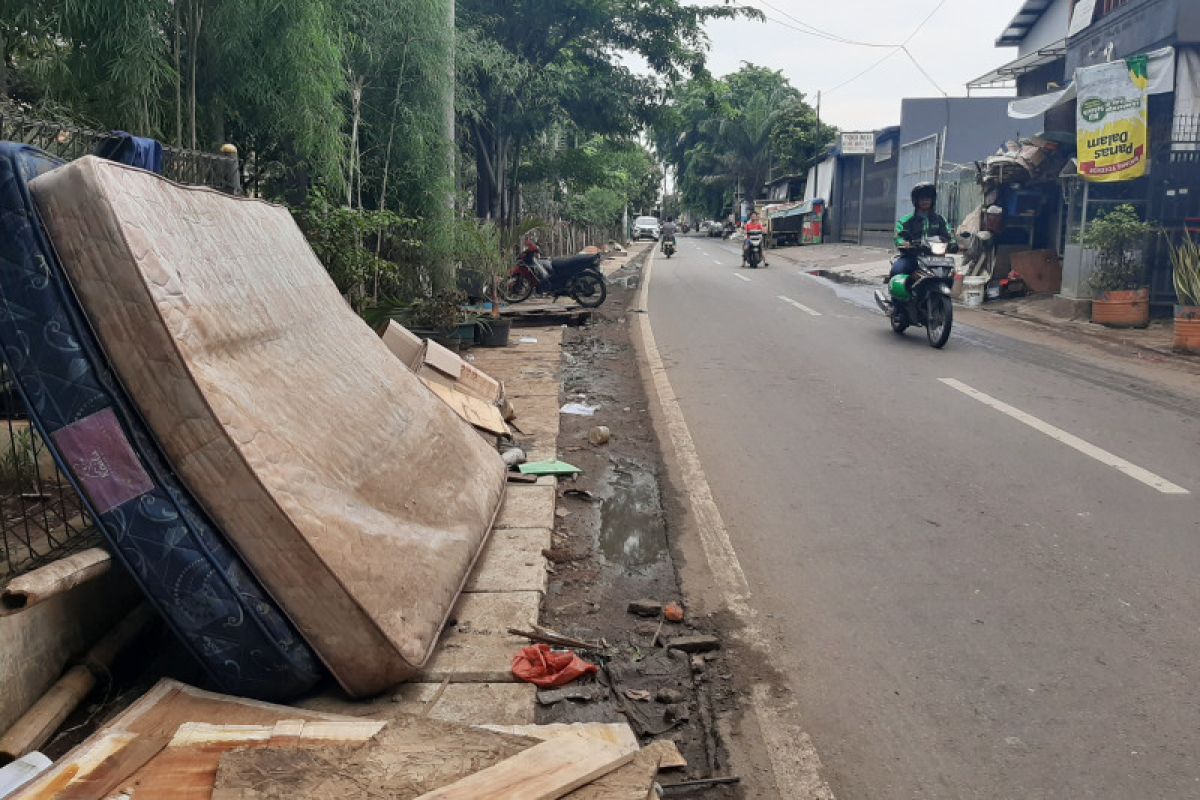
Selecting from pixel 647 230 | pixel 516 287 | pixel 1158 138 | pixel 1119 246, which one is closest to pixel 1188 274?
pixel 1119 246

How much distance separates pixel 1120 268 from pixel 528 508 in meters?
11.5

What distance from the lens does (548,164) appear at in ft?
64.5

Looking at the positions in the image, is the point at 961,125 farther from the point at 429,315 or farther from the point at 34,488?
the point at 34,488

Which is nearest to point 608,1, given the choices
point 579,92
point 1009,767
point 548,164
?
point 579,92

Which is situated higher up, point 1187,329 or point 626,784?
point 1187,329

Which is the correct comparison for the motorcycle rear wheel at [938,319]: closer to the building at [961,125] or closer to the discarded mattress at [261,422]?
the discarded mattress at [261,422]

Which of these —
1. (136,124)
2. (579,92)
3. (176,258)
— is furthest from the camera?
(579,92)

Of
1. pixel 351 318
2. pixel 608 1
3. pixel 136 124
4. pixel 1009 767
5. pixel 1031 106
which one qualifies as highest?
pixel 608 1

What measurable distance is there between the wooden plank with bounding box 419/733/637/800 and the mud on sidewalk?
1.28 ft

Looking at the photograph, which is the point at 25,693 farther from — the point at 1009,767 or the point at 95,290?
the point at 1009,767

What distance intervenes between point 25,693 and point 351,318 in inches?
99.6

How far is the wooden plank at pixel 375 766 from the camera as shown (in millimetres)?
2371

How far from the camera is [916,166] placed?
26469 mm

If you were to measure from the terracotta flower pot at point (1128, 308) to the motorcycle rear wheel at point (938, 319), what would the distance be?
352 centimetres
